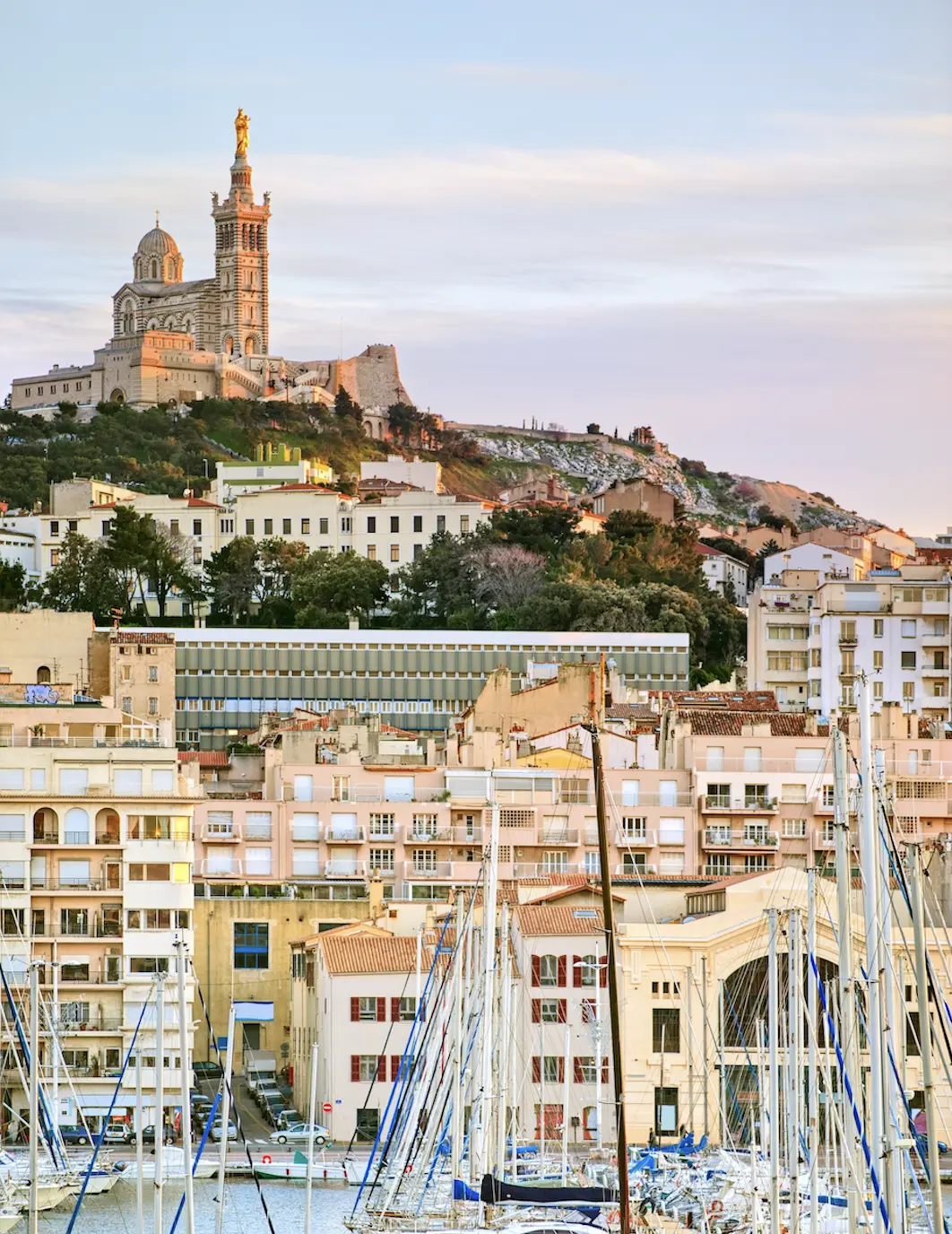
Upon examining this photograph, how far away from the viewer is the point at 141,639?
4279 inches

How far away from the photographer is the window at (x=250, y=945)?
70188mm

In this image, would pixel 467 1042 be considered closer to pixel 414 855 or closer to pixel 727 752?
pixel 414 855

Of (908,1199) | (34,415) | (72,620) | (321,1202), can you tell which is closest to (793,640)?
(72,620)

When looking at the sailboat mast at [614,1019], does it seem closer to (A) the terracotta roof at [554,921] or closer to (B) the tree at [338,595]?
(A) the terracotta roof at [554,921]

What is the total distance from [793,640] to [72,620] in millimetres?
27846

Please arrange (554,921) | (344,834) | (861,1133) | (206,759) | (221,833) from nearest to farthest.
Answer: (861,1133)
(554,921)
(221,833)
(344,834)
(206,759)

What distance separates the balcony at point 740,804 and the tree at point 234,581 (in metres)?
59.1

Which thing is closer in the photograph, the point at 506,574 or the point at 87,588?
the point at 87,588

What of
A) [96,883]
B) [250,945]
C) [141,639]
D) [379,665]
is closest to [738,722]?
[250,945]

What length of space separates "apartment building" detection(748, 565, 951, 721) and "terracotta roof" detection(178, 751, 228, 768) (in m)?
25.6

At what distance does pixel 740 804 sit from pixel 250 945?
16.4 meters

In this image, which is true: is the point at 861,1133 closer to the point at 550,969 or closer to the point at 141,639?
the point at 550,969

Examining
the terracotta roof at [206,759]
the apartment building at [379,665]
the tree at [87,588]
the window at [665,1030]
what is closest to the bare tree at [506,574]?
the apartment building at [379,665]

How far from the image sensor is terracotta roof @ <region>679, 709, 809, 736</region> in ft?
272
